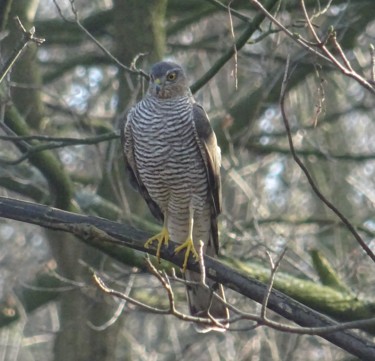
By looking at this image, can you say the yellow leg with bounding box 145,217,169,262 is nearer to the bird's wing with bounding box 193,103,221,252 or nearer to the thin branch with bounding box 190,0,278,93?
the bird's wing with bounding box 193,103,221,252

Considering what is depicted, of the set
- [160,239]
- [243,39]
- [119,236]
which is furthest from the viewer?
[160,239]

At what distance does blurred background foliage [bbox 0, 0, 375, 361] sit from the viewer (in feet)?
28.1

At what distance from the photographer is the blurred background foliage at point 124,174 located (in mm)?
8562

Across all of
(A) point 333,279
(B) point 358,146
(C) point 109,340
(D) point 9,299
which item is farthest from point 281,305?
(B) point 358,146

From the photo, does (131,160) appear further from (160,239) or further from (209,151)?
(160,239)

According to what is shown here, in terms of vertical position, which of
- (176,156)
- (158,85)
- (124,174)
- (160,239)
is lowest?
(160,239)

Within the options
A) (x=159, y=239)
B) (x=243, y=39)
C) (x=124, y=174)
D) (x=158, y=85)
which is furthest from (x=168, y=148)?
(x=124, y=174)

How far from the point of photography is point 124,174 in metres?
9.73

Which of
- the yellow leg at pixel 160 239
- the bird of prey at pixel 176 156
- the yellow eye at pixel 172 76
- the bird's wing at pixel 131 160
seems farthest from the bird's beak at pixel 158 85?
the yellow leg at pixel 160 239

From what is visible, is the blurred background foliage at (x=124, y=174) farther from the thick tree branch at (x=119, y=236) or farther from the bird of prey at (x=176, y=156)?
the thick tree branch at (x=119, y=236)

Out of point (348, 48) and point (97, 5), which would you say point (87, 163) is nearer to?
point (97, 5)

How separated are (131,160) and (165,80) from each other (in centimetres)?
68

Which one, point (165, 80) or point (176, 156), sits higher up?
point (165, 80)

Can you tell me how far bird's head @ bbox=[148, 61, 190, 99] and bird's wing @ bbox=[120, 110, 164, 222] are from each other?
0.27m
